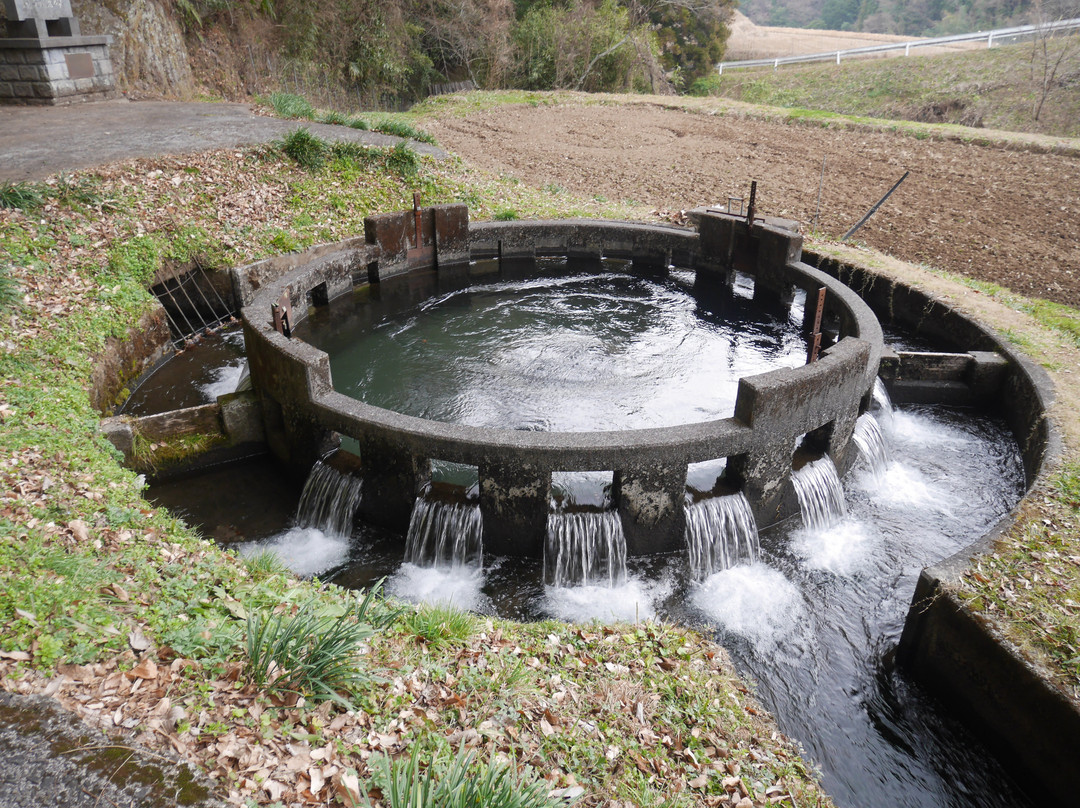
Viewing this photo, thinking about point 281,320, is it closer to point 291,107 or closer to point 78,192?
point 78,192

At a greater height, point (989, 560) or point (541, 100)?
point (541, 100)

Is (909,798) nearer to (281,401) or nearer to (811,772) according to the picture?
(811,772)

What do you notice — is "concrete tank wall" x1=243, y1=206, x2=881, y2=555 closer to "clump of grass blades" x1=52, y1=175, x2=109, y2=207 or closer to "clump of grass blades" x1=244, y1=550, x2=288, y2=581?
"clump of grass blades" x1=244, y1=550, x2=288, y2=581

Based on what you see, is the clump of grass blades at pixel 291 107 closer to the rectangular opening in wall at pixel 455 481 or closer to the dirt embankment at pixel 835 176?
the dirt embankment at pixel 835 176

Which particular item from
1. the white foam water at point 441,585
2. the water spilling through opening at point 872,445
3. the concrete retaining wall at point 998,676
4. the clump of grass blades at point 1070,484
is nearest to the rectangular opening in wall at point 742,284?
the water spilling through opening at point 872,445

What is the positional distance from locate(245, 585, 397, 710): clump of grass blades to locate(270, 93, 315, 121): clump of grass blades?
17.6 metres

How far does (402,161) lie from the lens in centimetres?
1645

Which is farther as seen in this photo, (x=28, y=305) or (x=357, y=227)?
(x=357, y=227)

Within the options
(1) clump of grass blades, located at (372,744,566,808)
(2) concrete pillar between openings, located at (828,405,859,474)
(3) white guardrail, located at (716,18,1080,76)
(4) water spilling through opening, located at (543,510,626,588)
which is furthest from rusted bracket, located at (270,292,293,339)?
(3) white guardrail, located at (716,18,1080,76)

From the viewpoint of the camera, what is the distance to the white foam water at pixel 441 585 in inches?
270

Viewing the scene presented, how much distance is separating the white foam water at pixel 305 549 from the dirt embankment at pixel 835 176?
12.1m

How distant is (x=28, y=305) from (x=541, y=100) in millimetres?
24153

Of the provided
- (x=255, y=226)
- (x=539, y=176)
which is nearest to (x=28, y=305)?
(x=255, y=226)

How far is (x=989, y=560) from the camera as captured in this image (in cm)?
605
